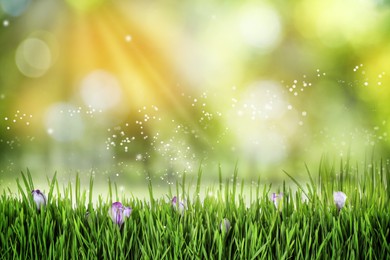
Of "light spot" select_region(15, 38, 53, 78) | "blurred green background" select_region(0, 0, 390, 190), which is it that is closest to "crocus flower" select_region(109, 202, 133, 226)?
"blurred green background" select_region(0, 0, 390, 190)

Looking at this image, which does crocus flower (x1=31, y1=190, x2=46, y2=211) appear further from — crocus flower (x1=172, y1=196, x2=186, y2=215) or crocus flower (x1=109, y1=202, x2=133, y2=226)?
crocus flower (x1=172, y1=196, x2=186, y2=215)


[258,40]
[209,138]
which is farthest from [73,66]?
[258,40]

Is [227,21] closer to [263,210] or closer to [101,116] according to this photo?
[101,116]

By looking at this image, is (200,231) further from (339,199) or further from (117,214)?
(339,199)

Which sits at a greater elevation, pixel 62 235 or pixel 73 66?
pixel 73 66

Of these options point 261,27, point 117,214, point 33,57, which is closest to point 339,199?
point 117,214

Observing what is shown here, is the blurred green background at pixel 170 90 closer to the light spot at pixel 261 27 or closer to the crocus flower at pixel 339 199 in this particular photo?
the light spot at pixel 261 27
